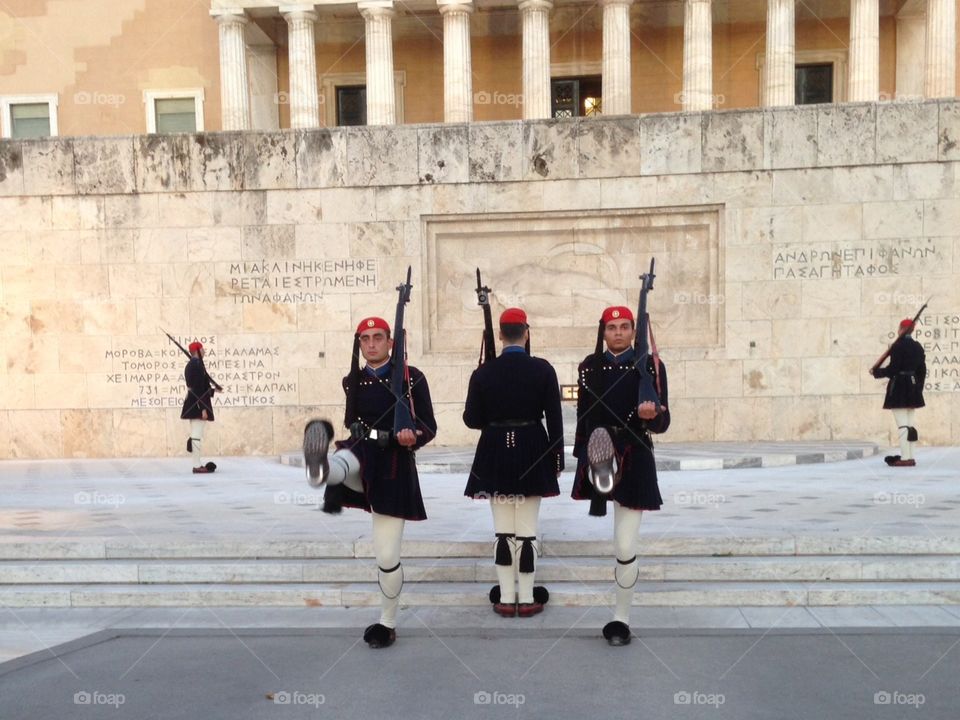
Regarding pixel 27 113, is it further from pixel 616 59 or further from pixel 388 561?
pixel 388 561

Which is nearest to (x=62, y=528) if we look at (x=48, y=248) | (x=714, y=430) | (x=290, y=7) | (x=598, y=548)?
(x=598, y=548)

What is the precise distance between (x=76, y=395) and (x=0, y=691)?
36.1 feet

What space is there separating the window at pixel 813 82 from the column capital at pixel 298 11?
52.7ft

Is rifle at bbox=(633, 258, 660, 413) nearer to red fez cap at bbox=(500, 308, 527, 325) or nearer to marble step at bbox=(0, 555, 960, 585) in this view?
red fez cap at bbox=(500, 308, 527, 325)

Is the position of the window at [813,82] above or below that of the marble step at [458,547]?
above

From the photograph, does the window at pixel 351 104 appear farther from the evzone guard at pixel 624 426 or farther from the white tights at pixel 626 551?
the white tights at pixel 626 551

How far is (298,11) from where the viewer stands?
25641 millimetres

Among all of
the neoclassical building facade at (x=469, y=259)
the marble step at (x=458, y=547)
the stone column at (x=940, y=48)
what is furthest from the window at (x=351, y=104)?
the marble step at (x=458, y=547)

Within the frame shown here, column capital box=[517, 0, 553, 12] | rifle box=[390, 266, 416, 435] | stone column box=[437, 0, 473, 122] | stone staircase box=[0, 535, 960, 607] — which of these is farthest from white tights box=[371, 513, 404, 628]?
column capital box=[517, 0, 553, 12]

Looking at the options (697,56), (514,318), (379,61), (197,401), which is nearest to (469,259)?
(197,401)

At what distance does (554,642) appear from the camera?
5.02 meters

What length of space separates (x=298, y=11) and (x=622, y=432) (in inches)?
953

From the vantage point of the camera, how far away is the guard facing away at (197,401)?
38.9ft

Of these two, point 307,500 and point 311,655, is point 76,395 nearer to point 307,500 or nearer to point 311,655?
point 307,500
